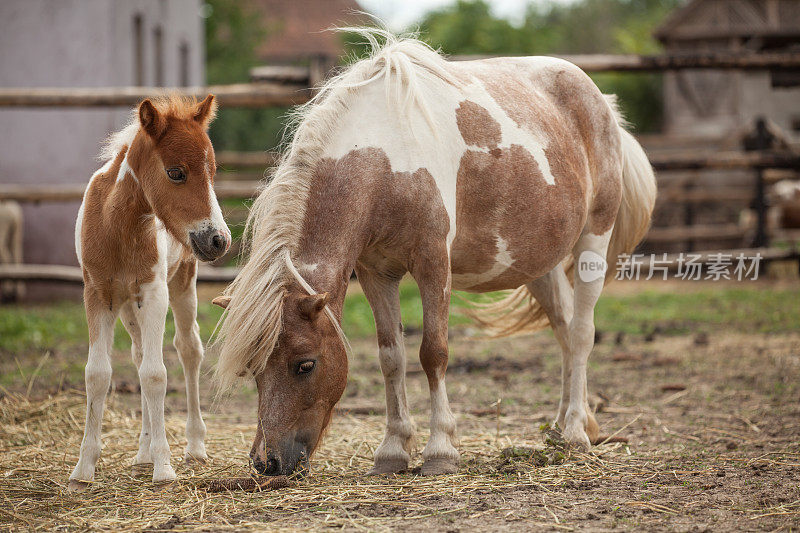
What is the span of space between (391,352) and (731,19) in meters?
22.8

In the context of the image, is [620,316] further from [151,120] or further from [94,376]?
[151,120]

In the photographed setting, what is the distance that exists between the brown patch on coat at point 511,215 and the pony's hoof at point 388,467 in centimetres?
100

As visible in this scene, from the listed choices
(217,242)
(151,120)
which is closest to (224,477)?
(217,242)

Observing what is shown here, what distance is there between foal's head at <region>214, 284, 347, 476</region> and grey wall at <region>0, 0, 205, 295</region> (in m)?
9.16

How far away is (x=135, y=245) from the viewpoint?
3713mm

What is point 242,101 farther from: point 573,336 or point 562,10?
point 562,10

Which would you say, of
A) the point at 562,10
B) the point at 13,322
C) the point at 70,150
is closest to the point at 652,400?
the point at 13,322

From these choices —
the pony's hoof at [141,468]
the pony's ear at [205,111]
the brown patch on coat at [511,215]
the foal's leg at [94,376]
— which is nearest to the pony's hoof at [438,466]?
the brown patch on coat at [511,215]

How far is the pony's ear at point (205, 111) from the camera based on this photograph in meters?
3.65

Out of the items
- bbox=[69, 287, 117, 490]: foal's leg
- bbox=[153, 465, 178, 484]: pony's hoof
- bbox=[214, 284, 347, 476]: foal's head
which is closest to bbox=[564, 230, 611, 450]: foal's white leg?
bbox=[214, 284, 347, 476]: foal's head

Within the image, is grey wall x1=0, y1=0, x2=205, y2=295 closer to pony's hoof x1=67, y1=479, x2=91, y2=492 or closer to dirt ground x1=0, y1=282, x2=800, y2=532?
dirt ground x1=0, y1=282, x2=800, y2=532

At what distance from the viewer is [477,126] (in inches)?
160

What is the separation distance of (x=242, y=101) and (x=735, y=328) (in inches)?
221

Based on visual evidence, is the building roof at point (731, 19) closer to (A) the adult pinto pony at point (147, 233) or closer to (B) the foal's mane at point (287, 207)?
(B) the foal's mane at point (287, 207)
